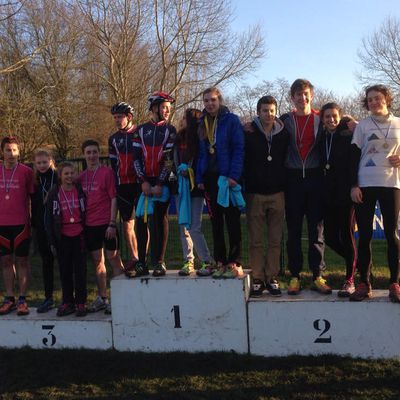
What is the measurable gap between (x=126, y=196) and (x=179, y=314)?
1354 millimetres

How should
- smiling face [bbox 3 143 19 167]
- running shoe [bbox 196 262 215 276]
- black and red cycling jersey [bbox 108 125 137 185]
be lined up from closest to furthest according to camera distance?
running shoe [bbox 196 262 215 276], black and red cycling jersey [bbox 108 125 137 185], smiling face [bbox 3 143 19 167]

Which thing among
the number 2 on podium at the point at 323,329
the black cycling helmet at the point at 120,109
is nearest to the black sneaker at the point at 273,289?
the number 2 on podium at the point at 323,329

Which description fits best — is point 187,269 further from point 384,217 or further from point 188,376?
point 384,217

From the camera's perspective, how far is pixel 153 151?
4.69 m

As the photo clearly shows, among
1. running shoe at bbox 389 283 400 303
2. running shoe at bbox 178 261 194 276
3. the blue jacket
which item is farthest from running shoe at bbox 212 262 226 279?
running shoe at bbox 389 283 400 303

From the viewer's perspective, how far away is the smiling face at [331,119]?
4395 mm

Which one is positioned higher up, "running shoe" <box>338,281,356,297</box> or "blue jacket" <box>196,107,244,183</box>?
"blue jacket" <box>196,107,244,183</box>

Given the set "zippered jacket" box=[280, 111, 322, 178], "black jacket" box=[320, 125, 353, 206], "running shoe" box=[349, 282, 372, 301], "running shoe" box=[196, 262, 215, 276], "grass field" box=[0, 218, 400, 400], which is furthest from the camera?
"running shoe" box=[196, 262, 215, 276]

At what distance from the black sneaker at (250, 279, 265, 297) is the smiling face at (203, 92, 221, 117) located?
67.4 inches

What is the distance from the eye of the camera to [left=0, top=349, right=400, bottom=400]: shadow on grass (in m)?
3.56

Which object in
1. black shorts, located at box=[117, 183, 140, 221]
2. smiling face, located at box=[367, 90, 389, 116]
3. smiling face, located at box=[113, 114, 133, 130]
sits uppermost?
smiling face, located at box=[113, 114, 133, 130]

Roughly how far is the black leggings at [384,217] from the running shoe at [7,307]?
370cm

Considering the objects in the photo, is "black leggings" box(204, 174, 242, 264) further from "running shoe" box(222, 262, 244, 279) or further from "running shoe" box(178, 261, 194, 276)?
"running shoe" box(178, 261, 194, 276)

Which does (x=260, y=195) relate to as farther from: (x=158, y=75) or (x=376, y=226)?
(x=158, y=75)
